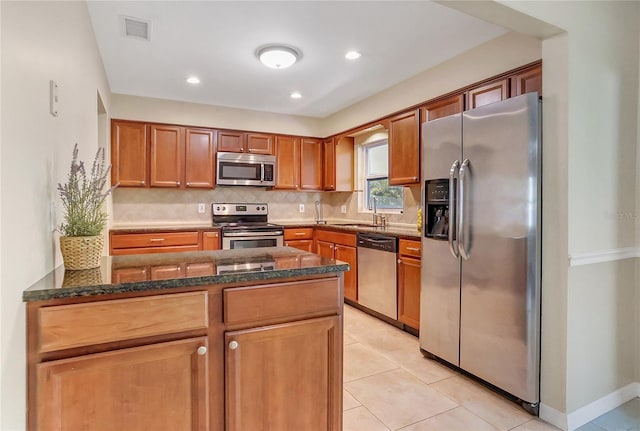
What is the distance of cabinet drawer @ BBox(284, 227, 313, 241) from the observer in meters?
4.74

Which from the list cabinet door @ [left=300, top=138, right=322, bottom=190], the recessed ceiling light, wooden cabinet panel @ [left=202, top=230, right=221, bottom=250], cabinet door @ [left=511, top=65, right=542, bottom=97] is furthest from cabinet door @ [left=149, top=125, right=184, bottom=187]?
cabinet door @ [left=511, top=65, right=542, bottom=97]

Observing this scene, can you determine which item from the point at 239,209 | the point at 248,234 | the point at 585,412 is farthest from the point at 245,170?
the point at 585,412

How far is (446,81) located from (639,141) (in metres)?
1.48

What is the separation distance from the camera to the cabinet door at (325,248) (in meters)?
4.50

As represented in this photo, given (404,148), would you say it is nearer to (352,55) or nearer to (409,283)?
(352,55)

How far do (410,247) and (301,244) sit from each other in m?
1.90

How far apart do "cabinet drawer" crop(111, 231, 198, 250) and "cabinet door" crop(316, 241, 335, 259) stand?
1.54 meters

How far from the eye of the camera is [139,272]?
4.54 feet

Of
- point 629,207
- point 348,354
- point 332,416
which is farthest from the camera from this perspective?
point 348,354

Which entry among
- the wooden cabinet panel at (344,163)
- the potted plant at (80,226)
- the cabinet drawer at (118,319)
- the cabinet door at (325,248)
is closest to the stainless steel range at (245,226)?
the cabinet door at (325,248)

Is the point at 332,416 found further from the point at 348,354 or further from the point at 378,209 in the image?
the point at 378,209

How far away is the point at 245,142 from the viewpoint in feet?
15.9

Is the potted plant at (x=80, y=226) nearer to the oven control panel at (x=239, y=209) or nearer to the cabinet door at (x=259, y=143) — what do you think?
the oven control panel at (x=239, y=209)

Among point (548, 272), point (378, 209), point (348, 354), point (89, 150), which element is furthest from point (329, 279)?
point (378, 209)
